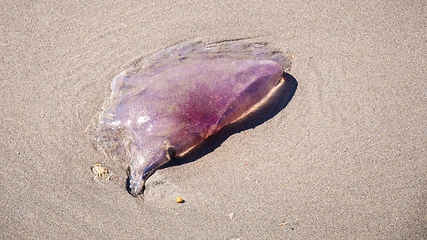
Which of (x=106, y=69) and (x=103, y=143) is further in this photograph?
(x=106, y=69)

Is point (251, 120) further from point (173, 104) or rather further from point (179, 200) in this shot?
point (179, 200)

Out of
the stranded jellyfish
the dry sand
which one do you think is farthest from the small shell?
the stranded jellyfish

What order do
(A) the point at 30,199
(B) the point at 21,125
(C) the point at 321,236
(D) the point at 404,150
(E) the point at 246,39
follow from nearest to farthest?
(C) the point at 321,236
(A) the point at 30,199
(D) the point at 404,150
(B) the point at 21,125
(E) the point at 246,39

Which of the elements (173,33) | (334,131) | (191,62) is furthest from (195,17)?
(334,131)

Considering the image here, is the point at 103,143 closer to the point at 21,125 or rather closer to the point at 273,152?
the point at 21,125

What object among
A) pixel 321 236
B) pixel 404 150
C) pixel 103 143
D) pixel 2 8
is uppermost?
pixel 2 8

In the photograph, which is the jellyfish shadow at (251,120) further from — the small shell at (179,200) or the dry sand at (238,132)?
the small shell at (179,200)

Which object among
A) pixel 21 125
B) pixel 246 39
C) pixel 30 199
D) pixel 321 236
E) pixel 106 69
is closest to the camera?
pixel 321 236

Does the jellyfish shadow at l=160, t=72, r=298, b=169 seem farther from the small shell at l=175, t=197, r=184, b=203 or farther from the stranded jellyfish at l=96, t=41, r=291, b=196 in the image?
the small shell at l=175, t=197, r=184, b=203

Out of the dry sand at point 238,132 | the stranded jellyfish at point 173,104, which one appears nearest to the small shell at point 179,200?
the dry sand at point 238,132
